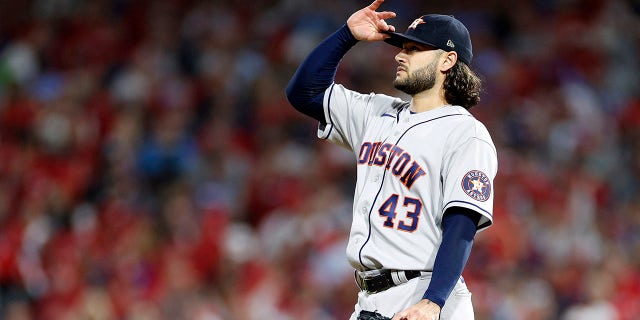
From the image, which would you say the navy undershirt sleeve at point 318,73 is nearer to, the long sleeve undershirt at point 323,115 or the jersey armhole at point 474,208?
the long sleeve undershirt at point 323,115

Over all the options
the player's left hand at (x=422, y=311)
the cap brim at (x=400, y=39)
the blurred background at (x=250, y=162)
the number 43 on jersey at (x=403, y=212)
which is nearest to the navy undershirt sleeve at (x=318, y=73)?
the cap brim at (x=400, y=39)

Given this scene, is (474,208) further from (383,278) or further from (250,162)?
(250,162)

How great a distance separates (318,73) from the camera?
3.17 meters

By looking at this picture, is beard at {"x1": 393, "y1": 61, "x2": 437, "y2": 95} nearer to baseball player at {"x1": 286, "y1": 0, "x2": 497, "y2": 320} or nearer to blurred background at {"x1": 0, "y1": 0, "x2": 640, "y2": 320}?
baseball player at {"x1": 286, "y1": 0, "x2": 497, "y2": 320}

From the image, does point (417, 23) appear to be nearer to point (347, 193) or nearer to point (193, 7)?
point (347, 193)

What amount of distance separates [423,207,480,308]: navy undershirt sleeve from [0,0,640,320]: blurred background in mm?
3210

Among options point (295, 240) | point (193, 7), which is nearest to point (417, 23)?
point (295, 240)

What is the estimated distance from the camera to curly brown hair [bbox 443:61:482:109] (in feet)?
9.80

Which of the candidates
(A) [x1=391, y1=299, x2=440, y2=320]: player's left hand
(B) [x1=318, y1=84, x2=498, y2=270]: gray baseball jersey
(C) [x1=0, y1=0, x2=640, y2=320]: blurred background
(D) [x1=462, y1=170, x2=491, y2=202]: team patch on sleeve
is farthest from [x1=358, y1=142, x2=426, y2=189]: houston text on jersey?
(C) [x1=0, y1=0, x2=640, y2=320]: blurred background

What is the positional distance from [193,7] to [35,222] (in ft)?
9.67

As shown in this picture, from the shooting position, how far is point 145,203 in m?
7.03

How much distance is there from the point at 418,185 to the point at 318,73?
552mm

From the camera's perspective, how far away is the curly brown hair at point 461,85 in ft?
9.80

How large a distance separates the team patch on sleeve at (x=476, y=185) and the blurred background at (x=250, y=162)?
127 inches
